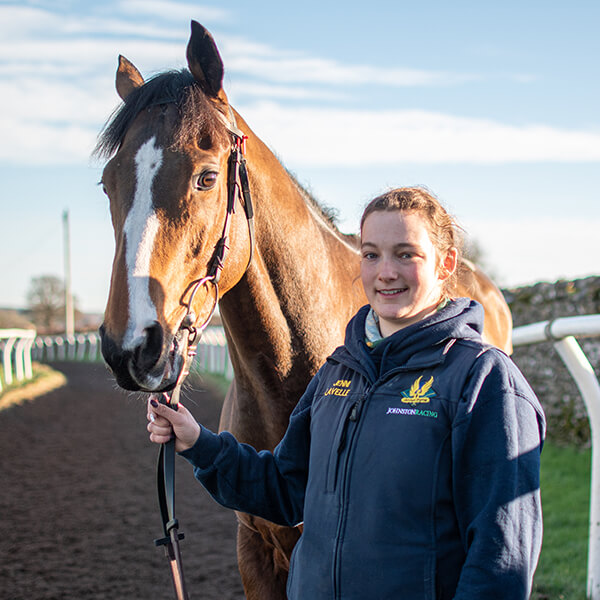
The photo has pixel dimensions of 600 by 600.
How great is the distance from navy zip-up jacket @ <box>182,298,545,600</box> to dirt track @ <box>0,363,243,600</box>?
1.30 m

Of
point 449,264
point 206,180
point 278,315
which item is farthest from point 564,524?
point 206,180

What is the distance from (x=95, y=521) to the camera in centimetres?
551

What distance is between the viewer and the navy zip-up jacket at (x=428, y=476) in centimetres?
139

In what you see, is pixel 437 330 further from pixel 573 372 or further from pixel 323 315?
pixel 573 372

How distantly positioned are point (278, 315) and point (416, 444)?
3.53ft

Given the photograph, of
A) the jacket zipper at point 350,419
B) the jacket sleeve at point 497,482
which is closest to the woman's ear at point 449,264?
the jacket sleeve at point 497,482

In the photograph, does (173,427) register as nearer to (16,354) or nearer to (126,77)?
(126,77)

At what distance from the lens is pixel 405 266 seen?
1.66 metres

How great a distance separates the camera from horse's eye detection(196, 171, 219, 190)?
2.08 m

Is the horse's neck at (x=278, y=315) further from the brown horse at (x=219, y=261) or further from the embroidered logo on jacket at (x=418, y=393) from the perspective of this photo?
the embroidered logo on jacket at (x=418, y=393)

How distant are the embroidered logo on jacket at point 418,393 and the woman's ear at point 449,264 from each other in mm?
322

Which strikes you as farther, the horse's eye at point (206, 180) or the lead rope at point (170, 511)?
the horse's eye at point (206, 180)

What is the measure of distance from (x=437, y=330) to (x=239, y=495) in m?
0.77

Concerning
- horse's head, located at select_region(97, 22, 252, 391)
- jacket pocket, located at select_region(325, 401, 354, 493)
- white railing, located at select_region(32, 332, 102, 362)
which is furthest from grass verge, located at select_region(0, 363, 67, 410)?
white railing, located at select_region(32, 332, 102, 362)
